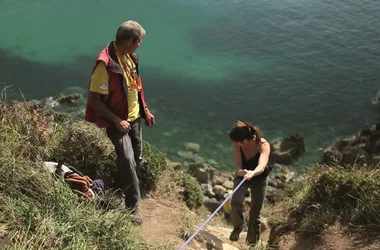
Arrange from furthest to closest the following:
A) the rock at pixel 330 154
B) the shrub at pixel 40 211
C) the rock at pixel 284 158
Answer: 1. the rock at pixel 284 158
2. the rock at pixel 330 154
3. the shrub at pixel 40 211

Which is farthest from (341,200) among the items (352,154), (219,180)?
(352,154)

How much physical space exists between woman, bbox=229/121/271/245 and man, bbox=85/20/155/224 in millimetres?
1383

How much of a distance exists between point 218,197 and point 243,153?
262 inches

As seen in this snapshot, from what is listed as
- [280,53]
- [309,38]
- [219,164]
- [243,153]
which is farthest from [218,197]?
[309,38]

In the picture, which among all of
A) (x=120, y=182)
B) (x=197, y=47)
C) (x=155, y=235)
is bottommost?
(x=197, y=47)

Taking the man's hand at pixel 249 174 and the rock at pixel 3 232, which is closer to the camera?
the rock at pixel 3 232

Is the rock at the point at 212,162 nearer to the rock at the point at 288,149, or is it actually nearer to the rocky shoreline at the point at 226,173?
the rocky shoreline at the point at 226,173

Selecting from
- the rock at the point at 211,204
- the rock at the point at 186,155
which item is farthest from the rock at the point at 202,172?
the rock at the point at 211,204

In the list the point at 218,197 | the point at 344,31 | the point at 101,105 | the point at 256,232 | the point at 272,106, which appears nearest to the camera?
the point at 101,105

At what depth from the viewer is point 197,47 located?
2311 cm

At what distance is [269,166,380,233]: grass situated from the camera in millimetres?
6395

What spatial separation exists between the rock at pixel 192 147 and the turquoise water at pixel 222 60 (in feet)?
0.73

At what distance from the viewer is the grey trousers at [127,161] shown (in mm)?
5801

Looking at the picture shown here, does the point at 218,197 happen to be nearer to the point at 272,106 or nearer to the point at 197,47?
the point at 272,106
